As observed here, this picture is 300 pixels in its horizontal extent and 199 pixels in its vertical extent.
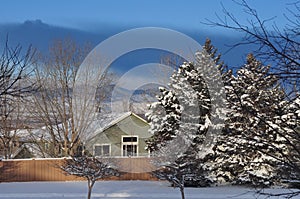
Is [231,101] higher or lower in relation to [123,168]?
higher

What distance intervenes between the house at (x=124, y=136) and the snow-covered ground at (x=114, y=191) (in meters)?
5.36

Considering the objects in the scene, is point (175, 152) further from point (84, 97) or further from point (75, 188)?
point (84, 97)

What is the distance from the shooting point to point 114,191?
1891 centimetres

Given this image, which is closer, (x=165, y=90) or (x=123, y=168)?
(x=165, y=90)

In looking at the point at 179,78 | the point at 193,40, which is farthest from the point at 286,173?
the point at 179,78

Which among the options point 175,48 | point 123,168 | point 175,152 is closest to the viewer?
point 175,48

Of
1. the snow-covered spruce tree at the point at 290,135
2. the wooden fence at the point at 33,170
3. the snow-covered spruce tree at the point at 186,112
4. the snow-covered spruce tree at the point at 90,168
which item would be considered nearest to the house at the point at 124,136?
the wooden fence at the point at 33,170

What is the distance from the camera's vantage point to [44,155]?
94.4 ft

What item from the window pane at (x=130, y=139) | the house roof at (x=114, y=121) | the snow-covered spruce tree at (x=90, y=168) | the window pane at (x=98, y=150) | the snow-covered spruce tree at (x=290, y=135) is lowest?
the snow-covered spruce tree at (x=90, y=168)

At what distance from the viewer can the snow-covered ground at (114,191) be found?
17328 mm

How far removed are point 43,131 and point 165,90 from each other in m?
11.5

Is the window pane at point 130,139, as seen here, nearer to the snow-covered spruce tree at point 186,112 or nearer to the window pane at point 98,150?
the window pane at point 98,150

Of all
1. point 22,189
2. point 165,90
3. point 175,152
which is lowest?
point 22,189

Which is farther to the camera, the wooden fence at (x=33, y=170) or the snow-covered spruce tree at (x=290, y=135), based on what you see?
the wooden fence at (x=33, y=170)
